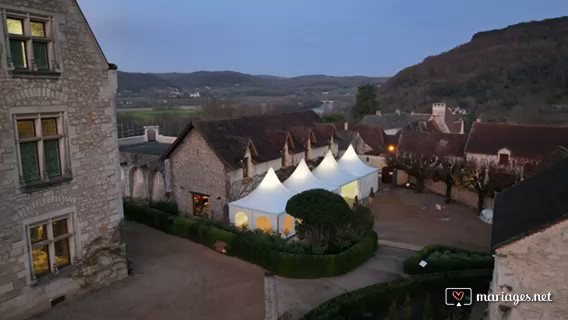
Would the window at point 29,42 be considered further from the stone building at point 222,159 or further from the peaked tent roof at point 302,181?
the peaked tent roof at point 302,181

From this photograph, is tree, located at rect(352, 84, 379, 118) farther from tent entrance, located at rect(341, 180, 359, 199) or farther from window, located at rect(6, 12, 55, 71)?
window, located at rect(6, 12, 55, 71)

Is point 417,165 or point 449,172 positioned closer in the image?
point 449,172

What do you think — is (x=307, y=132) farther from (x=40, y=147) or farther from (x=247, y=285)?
(x=40, y=147)

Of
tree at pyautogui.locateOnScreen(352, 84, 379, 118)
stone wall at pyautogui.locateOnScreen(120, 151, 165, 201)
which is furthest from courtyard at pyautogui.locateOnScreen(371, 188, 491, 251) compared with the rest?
tree at pyautogui.locateOnScreen(352, 84, 379, 118)

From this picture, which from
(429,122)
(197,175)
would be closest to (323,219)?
(197,175)

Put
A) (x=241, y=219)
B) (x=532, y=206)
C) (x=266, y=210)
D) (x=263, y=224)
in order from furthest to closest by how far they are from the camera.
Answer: (x=241, y=219), (x=263, y=224), (x=266, y=210), (x=532, y=206)

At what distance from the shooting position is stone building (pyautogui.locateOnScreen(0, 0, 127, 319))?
915 centimetres

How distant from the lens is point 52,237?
10.2 meters

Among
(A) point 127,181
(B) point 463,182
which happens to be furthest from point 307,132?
(A) point 127,181

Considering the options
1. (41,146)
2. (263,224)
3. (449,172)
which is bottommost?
(263,224)

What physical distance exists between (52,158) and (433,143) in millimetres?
25233

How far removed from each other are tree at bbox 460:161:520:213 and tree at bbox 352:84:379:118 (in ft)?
114

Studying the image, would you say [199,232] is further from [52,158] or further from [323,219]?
[52,158]

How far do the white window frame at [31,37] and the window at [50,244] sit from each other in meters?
3.82
